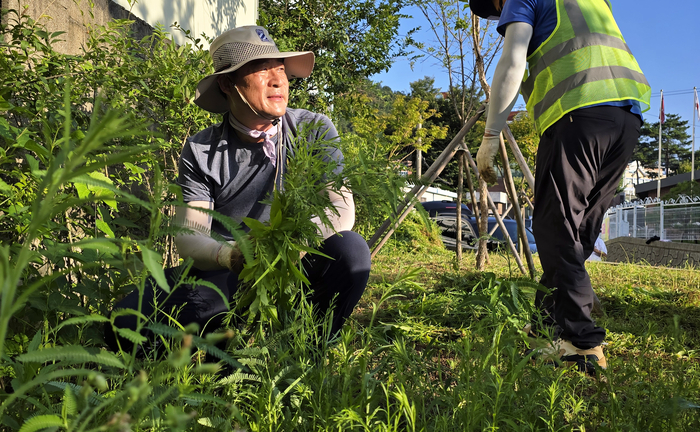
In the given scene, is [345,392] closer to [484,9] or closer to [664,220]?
[484,9]

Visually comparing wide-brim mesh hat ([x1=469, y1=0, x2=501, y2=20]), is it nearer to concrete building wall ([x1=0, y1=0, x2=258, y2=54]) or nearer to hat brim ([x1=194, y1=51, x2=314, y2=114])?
hat brim ([x1=194, y1=51, x2=314, y2=114])

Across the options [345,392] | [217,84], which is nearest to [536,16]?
[217,84]

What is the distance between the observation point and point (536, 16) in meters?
2.19

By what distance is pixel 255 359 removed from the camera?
1.33 meters

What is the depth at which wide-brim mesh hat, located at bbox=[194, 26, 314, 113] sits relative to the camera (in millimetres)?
1990

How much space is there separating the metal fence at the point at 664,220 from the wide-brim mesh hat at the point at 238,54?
1472cm

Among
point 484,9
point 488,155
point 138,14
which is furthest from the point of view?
point 138,14

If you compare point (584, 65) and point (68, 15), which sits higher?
point (68, 15)

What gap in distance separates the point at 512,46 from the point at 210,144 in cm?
142

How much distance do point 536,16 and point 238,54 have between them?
135cm

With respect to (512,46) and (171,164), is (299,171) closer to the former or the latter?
(512,46)

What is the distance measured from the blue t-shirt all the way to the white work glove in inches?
20.4

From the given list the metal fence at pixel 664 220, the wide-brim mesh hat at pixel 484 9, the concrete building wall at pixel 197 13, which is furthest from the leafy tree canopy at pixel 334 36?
the metal fence at pixel 664 220

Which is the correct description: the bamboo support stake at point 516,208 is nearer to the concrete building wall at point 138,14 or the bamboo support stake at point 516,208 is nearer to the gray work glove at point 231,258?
the gray work glove at point 231,258
